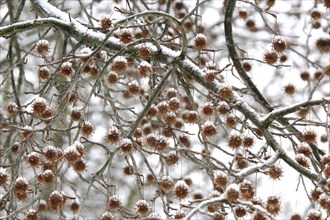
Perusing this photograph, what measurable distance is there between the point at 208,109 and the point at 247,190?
0.84 m

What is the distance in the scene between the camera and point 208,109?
3.96 m

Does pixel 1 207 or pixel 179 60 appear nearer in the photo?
pixel 1 207

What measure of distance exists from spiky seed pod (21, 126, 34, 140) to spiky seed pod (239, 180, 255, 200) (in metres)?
1.20

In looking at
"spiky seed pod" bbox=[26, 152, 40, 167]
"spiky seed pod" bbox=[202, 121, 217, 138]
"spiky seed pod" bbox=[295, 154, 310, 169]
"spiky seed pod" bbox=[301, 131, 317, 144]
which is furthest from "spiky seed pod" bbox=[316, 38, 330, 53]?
"spiky seed pod" bbox=[26, 152, 40, 167]

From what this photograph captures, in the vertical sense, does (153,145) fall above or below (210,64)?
below

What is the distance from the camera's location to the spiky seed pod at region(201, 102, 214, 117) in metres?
3.96

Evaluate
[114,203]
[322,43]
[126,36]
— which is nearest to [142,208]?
[114,203]

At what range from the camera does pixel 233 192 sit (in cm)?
297

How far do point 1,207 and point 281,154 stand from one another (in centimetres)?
172

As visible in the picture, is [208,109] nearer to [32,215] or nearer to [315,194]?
[315,194]

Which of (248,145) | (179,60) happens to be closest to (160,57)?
(179,60)

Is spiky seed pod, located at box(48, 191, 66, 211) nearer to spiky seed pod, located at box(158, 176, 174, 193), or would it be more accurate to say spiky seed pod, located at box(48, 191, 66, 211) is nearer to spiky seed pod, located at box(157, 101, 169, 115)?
spiky seed pod, located at box(158, 176, 174, 193)

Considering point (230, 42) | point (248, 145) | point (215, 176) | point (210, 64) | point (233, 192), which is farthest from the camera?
point (230, 42)

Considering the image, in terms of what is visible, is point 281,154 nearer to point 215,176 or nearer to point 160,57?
point 215,176
